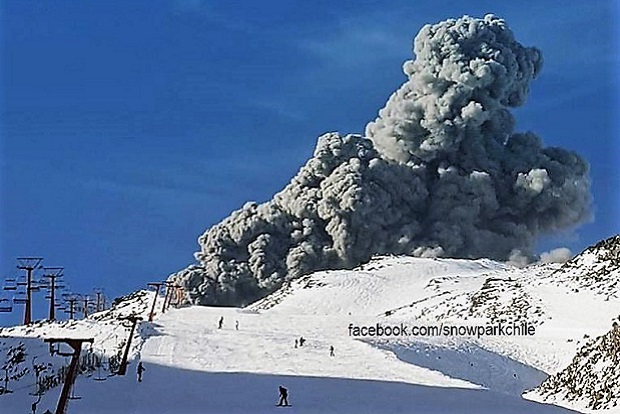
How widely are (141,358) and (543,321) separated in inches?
760

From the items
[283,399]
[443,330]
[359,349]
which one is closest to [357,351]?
[359,349]

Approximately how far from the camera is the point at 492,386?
35.1 m

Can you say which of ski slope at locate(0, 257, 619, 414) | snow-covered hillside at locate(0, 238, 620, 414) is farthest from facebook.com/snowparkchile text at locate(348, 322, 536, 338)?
ski slope at locate(0, 257, 619, 414)

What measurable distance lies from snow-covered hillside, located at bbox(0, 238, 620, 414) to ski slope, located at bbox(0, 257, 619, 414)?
7 centimetres

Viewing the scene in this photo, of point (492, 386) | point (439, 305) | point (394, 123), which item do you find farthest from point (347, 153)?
point (492, 386)

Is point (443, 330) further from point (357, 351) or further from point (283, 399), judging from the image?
point (283, 399)

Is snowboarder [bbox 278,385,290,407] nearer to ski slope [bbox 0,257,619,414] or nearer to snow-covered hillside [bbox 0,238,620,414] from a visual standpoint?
ski slope [bbox 0,257,619,414]

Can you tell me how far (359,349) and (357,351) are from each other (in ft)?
1.26

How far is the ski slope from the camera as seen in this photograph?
83.9ft

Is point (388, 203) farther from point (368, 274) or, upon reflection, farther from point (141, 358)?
point (141, 358)

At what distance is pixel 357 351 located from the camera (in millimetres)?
35312

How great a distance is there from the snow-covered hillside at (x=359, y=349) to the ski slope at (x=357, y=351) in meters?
A: 0.07

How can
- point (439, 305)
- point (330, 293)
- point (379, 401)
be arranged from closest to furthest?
point (379, 401)
point (439, 305)
point (330, 293)

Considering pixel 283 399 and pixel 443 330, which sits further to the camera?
pixel 443 330
